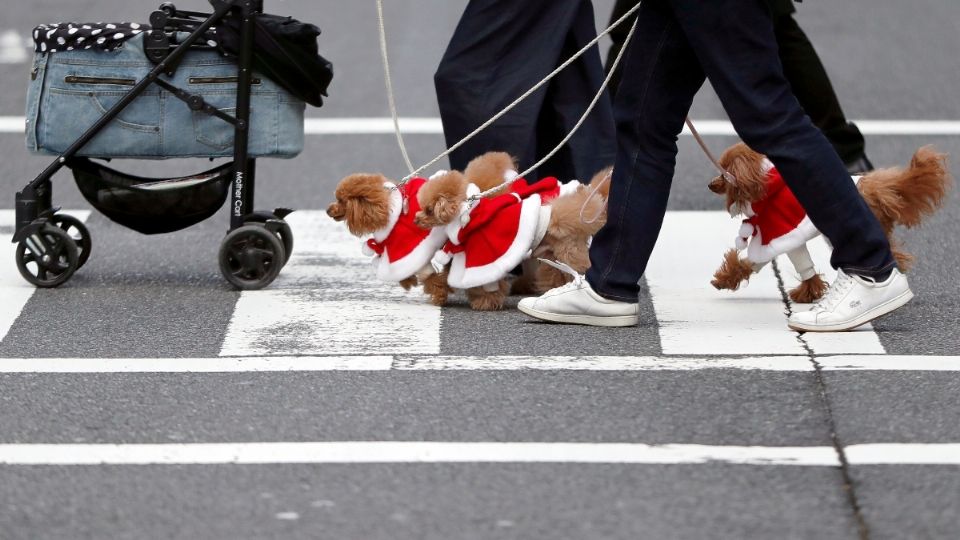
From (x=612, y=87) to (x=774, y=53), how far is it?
184 cm

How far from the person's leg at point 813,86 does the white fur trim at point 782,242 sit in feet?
4.99

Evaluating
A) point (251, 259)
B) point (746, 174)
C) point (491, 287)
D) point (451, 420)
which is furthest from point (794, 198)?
point (251, 259)

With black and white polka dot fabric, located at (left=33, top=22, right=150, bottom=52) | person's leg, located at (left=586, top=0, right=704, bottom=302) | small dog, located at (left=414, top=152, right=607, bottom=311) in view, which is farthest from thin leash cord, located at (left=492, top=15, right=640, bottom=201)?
black and white polka dot fabric, located at (left=33, top=22, right=150, bottom=52)

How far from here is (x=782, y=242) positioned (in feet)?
17.6

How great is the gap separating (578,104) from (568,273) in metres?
0.82

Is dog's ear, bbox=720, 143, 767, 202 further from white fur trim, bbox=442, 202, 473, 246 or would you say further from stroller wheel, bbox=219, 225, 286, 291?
stroller wheel, bbox=219, 225, 286, 291

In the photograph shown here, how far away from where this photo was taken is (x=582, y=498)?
3783 millimetres

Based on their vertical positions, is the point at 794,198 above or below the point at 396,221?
above

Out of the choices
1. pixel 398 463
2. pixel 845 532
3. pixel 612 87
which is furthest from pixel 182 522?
pixel 612 87

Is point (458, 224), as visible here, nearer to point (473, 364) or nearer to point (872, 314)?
point (473, 364)

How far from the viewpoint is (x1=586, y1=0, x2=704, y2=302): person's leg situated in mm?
5027

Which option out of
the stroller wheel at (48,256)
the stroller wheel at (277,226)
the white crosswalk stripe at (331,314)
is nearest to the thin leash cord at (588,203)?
the white crosswalk stripe at (331,314)

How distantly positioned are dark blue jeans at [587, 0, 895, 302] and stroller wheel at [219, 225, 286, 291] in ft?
4.01

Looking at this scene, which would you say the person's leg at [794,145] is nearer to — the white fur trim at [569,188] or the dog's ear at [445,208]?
the white fur trim at [569,188]
